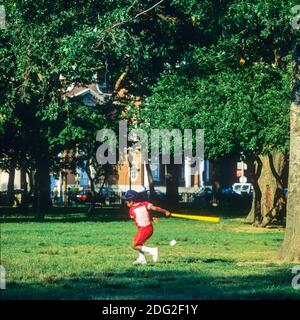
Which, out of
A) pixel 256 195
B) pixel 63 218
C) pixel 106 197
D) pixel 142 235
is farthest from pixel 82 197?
pixel 142 235

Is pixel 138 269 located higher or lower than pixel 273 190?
lower

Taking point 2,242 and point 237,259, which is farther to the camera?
point 2,242

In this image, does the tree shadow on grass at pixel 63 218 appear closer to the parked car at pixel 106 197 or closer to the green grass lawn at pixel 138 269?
the green grass lawn at pixel 138 269

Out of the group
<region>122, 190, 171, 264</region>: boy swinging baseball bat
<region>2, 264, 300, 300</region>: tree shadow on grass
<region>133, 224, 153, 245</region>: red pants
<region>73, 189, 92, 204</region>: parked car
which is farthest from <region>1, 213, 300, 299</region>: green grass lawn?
<region>73, 189, 92, 204</region>: parked car

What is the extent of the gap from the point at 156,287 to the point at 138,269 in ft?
9.93

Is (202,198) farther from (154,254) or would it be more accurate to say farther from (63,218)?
(154,254)

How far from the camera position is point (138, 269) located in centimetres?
1817

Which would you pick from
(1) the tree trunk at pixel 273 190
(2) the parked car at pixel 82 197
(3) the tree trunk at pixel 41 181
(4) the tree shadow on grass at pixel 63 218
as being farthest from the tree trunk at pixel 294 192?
(2) the parked car at pixel 82 197

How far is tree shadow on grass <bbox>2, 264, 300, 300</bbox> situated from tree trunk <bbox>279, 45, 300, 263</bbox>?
305cm

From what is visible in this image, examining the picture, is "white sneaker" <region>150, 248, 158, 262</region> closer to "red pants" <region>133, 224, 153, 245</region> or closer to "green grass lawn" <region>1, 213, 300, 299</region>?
"green grass lawn" <region>1, 213, 300, 299</region>
